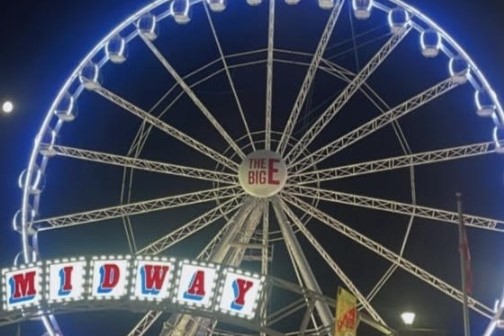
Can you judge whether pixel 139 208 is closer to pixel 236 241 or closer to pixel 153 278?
pixel 236 241

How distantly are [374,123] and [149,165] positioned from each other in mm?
5430

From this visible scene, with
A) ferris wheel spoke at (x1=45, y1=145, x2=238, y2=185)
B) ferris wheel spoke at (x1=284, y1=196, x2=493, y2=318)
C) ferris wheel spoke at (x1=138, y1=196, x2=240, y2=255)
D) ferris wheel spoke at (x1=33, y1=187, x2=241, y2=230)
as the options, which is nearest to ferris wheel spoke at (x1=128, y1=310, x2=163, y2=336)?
ferris wheel spoke at (x1=138, y1=196, x2=240, y2=255)

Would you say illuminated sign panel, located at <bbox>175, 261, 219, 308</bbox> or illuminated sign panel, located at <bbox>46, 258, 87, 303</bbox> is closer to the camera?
illuminated sign panel, located at <bbox>175, 261, 219, 308</bbox>

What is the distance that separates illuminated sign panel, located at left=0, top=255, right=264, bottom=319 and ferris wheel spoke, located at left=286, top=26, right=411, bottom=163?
5.71m

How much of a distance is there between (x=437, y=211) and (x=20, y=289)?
9546mm

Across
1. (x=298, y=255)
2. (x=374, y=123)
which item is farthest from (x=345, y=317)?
(x=374, y=123)

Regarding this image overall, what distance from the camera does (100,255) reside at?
16156 millimetres

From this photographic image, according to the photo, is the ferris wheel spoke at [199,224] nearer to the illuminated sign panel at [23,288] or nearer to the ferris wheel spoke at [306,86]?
the ferris wheel spoke at [306,86]

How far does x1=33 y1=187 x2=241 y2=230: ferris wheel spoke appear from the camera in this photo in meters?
21.0

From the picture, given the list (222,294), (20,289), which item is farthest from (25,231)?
(222,294)

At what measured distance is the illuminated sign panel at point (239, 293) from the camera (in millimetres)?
15914

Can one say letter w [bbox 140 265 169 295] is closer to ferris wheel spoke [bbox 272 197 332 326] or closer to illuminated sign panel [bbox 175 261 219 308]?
illuminated sign panel [bbox 175 261 219 308]

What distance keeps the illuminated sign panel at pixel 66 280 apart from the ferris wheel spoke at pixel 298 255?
17.6 ft

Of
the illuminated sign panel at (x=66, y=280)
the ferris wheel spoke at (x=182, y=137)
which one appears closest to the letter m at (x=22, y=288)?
the illuminated sign panel at (x=66, y=280)
